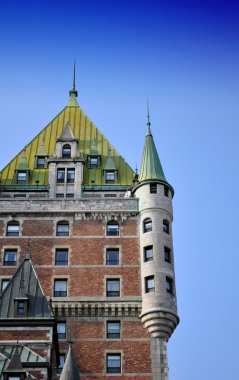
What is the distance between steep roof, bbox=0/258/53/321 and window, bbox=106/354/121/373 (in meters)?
8.73

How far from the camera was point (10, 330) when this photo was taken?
166ft

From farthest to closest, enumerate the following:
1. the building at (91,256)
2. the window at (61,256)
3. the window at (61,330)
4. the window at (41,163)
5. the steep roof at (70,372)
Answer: the window at (41,163) < the window at (61,256) < the window at (61,330) < the building at (91,256) < the steep roof at (70,372)

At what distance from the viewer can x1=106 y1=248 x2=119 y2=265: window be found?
2504 inches

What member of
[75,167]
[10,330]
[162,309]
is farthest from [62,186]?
[10,330]

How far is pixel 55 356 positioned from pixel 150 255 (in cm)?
1234

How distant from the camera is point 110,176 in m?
71.1

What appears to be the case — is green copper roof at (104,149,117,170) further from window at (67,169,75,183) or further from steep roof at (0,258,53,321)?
steep roof at (0,258,53,321)

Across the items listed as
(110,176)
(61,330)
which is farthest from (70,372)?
(110,176)

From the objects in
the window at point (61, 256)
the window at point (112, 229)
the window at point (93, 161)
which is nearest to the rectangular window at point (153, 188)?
the window at point (112, 229)

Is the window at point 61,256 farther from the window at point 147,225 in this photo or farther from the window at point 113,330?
the window at point 147,225

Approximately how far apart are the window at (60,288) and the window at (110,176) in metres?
11.6

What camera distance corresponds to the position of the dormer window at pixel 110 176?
70.8 metres

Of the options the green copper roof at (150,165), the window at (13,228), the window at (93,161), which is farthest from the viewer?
the window at (93,161)

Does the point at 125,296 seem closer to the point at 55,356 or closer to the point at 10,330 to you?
the point at 55,356
